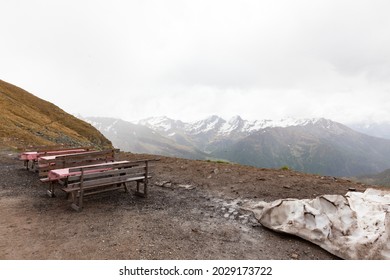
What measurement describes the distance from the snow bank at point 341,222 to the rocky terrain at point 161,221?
0.41 m

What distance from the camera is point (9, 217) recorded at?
10.0 metres

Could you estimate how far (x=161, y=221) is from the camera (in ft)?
33.4

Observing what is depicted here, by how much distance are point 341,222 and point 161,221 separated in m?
6.28

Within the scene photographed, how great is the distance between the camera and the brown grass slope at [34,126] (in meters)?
31.0

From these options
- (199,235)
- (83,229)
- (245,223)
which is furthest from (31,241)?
(245,223)

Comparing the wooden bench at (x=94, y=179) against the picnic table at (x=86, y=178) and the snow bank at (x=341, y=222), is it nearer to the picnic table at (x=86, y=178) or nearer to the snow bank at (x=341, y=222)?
the picnic table at (x=86, y=178)

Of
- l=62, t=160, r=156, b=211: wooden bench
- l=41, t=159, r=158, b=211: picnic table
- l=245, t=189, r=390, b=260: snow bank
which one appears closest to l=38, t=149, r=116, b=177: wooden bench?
l=41, t=159, r=158, b=211: picnic table

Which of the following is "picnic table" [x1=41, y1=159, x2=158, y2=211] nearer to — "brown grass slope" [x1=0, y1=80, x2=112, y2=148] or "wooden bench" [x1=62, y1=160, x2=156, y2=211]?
"wooden bench" [x1=62, y1=160, x2=156, y2=211]

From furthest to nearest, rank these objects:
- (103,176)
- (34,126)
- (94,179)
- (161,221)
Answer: (34,126), (103,176), (94,179), (161,221)

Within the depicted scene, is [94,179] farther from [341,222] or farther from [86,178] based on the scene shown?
[341,222]

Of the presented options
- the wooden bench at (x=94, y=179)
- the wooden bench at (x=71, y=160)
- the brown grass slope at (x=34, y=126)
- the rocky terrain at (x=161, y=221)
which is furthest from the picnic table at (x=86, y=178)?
the brown grass slope at (x=34, y=126)

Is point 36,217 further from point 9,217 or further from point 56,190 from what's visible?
point 56,190

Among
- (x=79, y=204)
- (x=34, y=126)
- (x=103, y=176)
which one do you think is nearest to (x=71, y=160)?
(x=103, y=176)

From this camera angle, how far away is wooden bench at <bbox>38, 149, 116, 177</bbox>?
1331 cm
